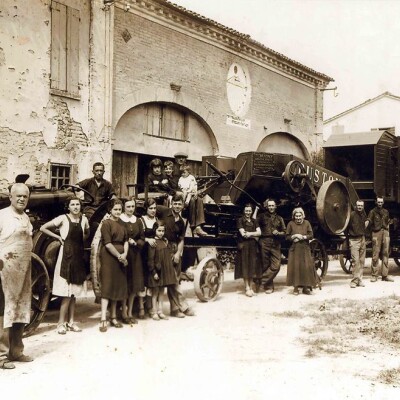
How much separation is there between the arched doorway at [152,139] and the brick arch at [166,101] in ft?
0.26

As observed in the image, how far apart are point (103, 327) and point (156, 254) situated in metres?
1.31

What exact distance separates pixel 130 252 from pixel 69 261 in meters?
0.85

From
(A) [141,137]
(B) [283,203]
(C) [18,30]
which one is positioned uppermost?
(C) [18,30]

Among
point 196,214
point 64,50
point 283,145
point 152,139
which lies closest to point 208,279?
point 196,214

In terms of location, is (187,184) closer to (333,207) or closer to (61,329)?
(61,329)

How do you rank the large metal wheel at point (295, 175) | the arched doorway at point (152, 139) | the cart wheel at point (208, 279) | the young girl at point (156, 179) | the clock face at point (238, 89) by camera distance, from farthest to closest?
1. the clock face at point (238, 89)
2. the arched doorway at point (152, 139)
3. the large metal wheel at point (295, 175)
4. the cart wheel at point (208, 279)
5. the young girl at point (156, 179)

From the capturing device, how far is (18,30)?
36.7ft

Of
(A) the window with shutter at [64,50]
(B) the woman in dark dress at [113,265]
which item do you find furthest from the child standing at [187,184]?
(A) the window with shutter at [64,50]

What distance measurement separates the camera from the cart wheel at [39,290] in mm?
6883

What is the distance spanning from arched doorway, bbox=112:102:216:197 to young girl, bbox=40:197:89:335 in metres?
5.24

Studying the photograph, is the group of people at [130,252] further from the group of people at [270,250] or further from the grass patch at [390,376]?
the grass patch at [390,376]

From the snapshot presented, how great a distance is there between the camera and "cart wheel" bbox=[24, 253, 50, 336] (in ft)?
22.6

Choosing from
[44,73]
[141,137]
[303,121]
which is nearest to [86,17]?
[44,73]

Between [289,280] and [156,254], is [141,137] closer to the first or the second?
[289,280]
